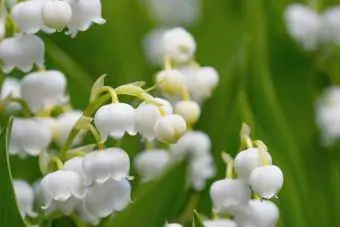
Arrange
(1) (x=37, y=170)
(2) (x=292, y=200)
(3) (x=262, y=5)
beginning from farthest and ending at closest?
1. (3) (x=262, y=5)
2. (1) (x=37, y=170)
3. (2) (x=292, y=200)

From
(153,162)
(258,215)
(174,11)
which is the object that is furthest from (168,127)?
(174,11)

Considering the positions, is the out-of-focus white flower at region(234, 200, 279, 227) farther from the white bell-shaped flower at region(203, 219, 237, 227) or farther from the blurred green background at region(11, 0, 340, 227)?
the blurred green background at region(11, 0, 340, 227)

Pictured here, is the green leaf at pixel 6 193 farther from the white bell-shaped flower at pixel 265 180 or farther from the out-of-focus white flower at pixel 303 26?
the out-of-focus white flower at pixel 303 26

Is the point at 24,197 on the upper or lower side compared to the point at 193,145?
lower

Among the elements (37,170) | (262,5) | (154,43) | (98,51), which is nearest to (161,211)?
(37,170)

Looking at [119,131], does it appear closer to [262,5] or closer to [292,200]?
[292,200]

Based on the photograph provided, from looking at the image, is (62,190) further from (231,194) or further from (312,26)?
(312,26)
